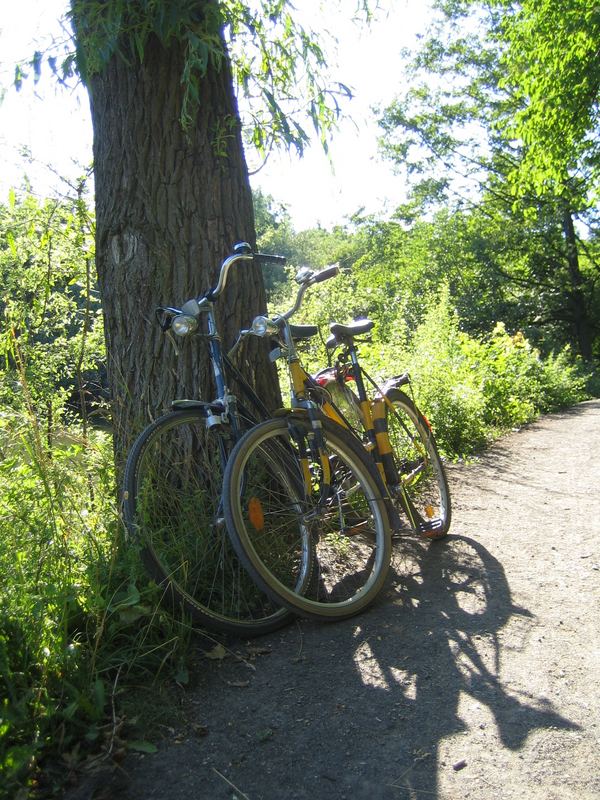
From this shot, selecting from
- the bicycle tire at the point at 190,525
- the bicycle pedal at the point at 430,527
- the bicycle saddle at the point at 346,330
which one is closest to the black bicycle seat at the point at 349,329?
the bicycle saddle at the point at 346,330

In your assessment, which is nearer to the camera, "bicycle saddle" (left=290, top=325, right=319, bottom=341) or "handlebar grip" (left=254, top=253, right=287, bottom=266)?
"handlebar grip" (left=254, top=253, right=287, bottom=266)

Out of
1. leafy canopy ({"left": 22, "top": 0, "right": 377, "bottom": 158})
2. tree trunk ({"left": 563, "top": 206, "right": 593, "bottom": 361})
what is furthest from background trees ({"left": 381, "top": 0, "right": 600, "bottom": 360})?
leafy canopy ({"left": 22, "top": 0, "right": 377, "bottom": 158})

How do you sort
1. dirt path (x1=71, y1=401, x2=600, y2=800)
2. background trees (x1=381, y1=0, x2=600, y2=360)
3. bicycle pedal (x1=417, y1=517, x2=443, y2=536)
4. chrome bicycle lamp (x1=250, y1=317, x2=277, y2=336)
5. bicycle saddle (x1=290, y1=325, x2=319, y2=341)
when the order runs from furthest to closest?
background trees (x1=381, y1=0, x2=600, y2=360), bicycle pedal (x1=417, y1=517, x2=443, y2=536), bicycle saddle (x1=290, y1=325, x2=319, y2=341), chrome bicycle lamp (x1=250, y1=317, x2=277, y2=336), dirt path (x1=71, y1=401, x2=600, y2=800)

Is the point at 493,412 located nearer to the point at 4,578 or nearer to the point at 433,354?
the point at 433,354

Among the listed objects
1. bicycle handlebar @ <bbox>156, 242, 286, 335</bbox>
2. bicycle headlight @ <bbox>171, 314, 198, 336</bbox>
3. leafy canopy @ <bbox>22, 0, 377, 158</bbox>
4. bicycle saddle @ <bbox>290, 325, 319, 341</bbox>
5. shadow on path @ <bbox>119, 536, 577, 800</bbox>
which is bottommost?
shadow on path @ <bbox>119, 536, 577, 800</bbox>

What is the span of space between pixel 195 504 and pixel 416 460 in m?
1.71

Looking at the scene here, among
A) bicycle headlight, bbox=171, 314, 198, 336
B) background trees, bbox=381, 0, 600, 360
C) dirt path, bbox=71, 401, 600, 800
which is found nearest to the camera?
dirt path, bbox=71, 401, 600, 800

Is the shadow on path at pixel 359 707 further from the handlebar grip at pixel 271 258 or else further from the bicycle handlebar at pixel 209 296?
the handlebar grip at pixel 271 258

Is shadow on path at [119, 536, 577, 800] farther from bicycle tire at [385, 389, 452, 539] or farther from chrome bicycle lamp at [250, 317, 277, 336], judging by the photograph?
chrome bicycle lamp at [250, 317, 277, 336]

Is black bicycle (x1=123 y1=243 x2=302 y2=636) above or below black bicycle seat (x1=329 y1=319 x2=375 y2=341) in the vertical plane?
below

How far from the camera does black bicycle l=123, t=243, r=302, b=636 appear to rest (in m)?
3.01

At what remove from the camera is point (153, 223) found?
3822 millimetres

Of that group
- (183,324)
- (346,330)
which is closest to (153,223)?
(183,324)

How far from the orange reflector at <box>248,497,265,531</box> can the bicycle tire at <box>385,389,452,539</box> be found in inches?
40.5
